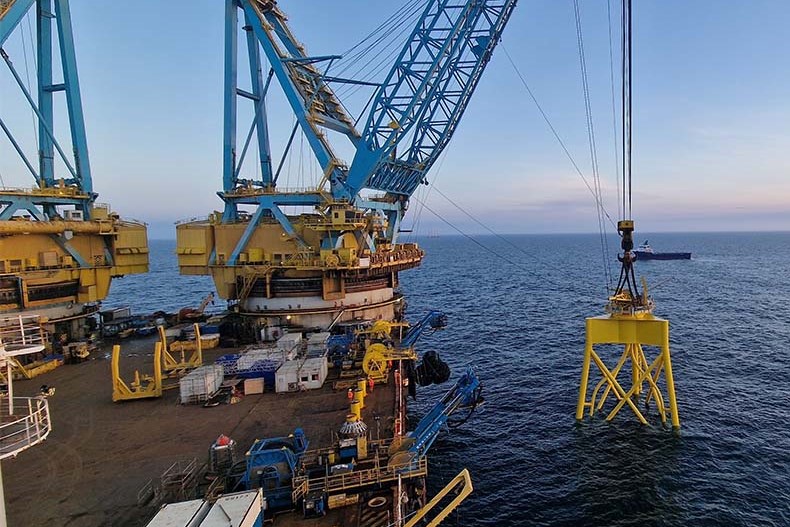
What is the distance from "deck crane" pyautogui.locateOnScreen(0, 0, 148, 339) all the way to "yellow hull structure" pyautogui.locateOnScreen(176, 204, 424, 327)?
785 centimetres

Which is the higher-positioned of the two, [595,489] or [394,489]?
[394,489]

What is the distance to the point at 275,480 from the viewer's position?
17.7m

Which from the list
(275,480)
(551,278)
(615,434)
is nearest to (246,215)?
(275,480)

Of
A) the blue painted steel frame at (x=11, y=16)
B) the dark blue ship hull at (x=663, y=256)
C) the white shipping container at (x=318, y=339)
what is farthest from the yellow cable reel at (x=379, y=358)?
the dark blue ship hull at (x=663, y=256)

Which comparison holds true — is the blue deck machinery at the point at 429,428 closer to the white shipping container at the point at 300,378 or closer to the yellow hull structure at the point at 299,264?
the white shipping container at the point at 300,378

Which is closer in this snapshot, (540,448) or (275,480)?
(275,480)

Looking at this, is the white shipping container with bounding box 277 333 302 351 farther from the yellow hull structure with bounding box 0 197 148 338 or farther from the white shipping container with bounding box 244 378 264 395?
the yellow hull structure with bounding box 0 197 148 338

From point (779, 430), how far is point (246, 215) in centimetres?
4905

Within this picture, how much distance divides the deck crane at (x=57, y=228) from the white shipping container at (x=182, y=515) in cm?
3644

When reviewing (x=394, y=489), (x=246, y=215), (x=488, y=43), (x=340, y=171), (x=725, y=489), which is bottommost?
(x=725, y=489)

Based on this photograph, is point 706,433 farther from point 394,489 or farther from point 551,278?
point 551,278

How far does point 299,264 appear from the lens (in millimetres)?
41656

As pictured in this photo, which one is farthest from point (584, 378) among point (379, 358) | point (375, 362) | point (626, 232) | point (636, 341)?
point (375, 362)

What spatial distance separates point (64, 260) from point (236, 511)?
41250 mm
